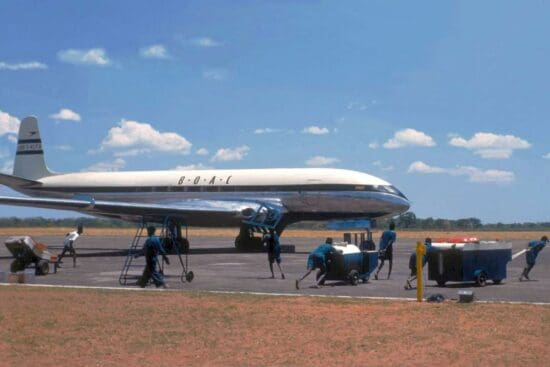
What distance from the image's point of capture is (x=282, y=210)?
37531 millimetres

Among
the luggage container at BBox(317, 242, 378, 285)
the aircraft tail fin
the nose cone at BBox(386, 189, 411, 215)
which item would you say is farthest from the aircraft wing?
the luggage container at BBox(317, 242, 378, 285)

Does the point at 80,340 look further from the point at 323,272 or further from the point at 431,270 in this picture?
the point at 431,270

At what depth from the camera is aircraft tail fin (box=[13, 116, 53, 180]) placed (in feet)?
163

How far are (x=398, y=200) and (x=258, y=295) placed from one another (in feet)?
69.1

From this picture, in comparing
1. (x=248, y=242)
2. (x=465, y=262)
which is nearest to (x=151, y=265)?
(x=465, y=262)

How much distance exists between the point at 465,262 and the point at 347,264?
9.59ft

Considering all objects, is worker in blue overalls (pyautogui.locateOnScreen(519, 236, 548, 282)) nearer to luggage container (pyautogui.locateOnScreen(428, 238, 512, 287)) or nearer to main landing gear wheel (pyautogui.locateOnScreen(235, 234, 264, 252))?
luggage container (pyautogui.locateOnScreen(428, 238, 512, 287))

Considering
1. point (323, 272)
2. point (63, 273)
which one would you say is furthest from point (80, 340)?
point (63, 273)

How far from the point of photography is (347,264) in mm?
18719

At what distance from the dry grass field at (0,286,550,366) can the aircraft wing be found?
64.6 feet

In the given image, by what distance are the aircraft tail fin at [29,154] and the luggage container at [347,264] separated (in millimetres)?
34070

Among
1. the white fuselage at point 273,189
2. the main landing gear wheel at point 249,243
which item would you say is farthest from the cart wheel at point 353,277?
the main landing gear wheel at point 249,243

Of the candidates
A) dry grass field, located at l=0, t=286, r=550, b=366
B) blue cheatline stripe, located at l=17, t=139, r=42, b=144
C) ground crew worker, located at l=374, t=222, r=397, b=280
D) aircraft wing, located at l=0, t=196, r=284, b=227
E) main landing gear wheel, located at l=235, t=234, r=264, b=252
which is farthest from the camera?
blue cheatline stripe, located at l=17, t=139, r=42, b=144

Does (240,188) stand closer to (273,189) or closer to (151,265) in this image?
(273,189)
